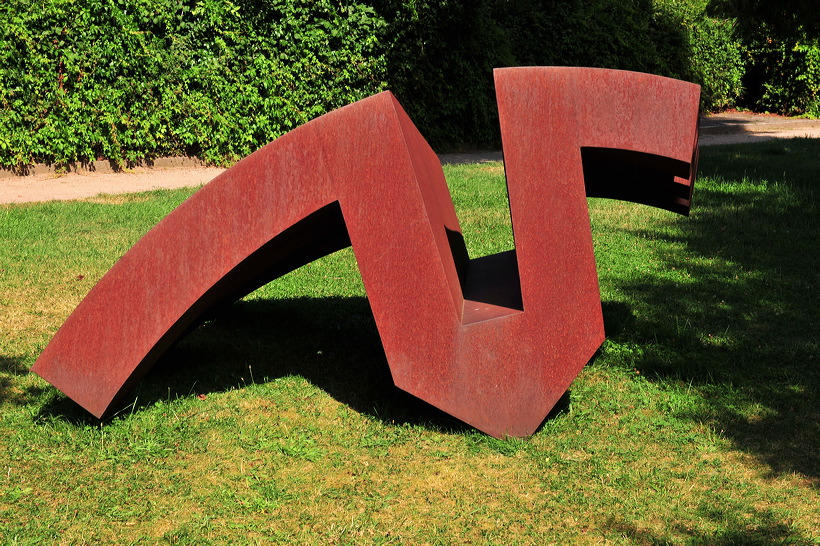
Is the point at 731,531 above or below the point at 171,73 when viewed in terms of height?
below

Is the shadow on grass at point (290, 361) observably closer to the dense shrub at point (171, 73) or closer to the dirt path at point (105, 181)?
the dirt path at point (105, 181)

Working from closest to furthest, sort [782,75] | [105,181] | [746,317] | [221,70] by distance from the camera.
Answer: [746,317] < [105,181] < [221,70] < [782,75]

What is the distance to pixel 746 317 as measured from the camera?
5.84 m

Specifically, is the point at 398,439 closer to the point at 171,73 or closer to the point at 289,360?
the point at 289,360

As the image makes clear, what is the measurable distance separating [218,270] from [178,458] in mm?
901

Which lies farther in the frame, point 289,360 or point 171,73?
point 171,73

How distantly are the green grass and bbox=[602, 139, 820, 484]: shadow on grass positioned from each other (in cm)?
2

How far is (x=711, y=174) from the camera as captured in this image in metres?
11.3

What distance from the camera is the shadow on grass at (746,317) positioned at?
4.25 metres

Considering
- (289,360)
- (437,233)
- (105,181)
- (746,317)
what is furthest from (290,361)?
(105,181)

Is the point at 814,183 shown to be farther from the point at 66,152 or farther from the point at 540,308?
the point at 66,152

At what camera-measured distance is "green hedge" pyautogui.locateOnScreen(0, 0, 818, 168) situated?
11383 mm

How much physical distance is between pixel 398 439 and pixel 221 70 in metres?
9.71

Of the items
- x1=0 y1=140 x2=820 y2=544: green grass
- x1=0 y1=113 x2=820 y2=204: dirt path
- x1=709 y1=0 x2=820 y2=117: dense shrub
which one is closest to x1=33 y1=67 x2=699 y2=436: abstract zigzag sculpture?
x1=0 y1=140 x2=820 y2=544: green grass
